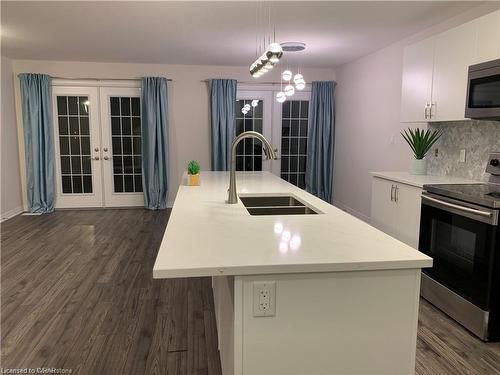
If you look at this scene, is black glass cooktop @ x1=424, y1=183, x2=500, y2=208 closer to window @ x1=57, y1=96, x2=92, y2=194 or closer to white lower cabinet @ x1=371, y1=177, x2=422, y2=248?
white lower cabinet @ x1=371, y1=177, x2=422, y2=248

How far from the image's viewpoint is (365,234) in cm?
181

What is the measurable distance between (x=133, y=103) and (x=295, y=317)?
590cm

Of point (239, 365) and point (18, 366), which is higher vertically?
point (239, 365)

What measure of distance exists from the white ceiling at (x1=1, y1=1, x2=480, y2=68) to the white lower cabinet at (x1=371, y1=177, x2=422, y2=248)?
5.34ft

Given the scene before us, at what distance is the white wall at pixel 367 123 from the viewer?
4.89 m

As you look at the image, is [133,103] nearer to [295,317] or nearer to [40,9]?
[40,9]

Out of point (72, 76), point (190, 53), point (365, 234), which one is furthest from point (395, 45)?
point (72, 76)

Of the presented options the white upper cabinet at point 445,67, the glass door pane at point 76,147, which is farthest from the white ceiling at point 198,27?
the glass door pane at point 76,147

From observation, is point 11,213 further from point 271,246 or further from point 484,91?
point 484,91

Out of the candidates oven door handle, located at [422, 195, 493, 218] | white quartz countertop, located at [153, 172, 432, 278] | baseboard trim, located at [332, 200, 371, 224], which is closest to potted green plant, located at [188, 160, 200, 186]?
white quartz countertop, located at [153, 172, 432, 278]

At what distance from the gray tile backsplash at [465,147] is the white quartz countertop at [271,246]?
6.18ft

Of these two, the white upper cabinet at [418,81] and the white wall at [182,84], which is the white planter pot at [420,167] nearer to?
the white upper cabinet at [418,81]

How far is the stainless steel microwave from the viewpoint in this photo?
2.74 m

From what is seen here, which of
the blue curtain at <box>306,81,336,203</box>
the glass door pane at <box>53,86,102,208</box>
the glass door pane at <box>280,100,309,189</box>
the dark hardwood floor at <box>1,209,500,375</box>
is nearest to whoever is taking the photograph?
the dark hardwood floor at <box>1,209,500,375</box>
